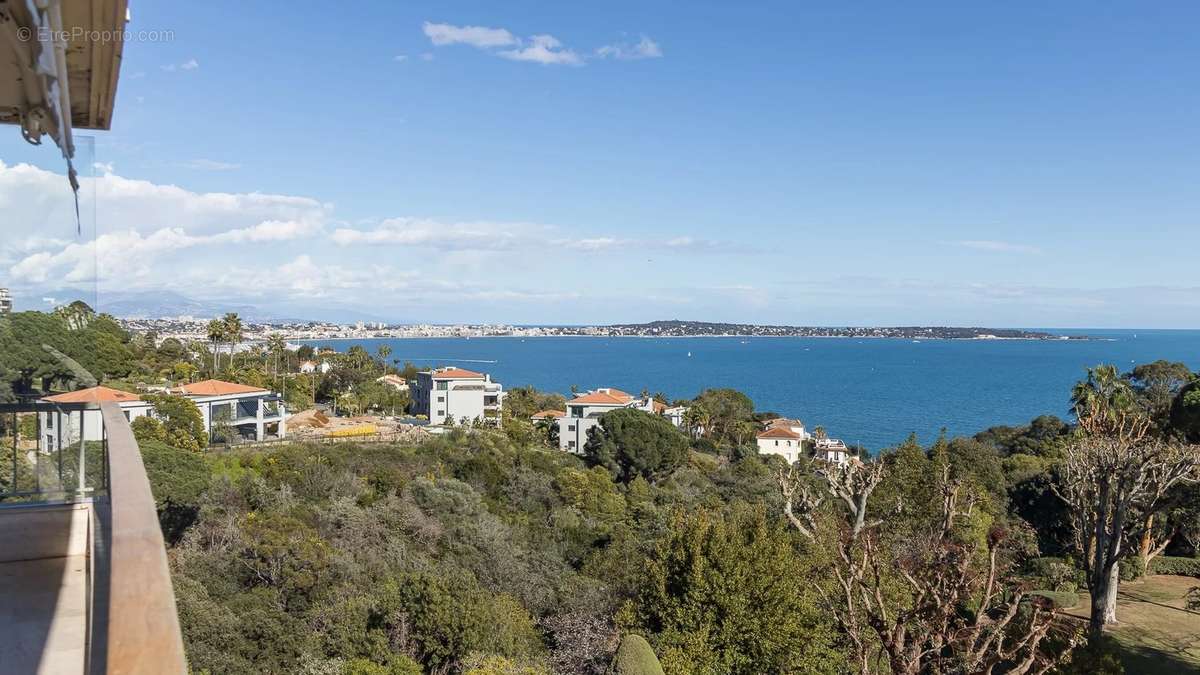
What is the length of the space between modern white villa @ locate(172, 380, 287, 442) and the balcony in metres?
29.5

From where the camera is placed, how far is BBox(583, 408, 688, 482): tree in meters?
35.9

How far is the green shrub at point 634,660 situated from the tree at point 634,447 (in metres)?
24.2

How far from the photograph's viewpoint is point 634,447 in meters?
35.9

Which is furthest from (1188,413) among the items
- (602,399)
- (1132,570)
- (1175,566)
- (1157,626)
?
(602,399)

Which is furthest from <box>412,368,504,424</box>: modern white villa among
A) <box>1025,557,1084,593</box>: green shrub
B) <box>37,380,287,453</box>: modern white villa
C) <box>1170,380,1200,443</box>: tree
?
<box>1170,380,1200,443</box>: tree

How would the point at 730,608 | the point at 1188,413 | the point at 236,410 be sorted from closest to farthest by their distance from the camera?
the point at 730,608
the point at 1188,413
the point at 236,410

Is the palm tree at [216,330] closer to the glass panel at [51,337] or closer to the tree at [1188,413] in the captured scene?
the glass panel at [51,337]

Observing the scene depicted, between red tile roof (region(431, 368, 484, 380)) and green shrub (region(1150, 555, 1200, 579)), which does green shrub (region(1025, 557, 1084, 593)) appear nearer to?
green shrub (region(1150, 555, 1200, 579))

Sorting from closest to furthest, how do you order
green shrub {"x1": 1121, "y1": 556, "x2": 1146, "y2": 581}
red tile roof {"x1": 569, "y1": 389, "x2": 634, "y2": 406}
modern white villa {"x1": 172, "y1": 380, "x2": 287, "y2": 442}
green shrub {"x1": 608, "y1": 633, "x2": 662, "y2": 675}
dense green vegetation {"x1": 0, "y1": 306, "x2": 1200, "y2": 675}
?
1. green shrub {"x1": 608, "y1": 633, "x2": 662, "y2": 675}
2. dense green vegetation {"x1": 0, "y1": 306, "x2": 1200, "y2": 675}
3. green shrub {"x1": 1121, "y1": 556, "x2": 1146, "y2": 581}
4. modern white villa {"x1": 172, "y1": 380, "x2": 287, "y2": 442}
5. red tile roof {"x1": 569, "y1": 389, "x2": 634, "y2": 406}

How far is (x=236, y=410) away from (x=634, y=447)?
58.7 feet

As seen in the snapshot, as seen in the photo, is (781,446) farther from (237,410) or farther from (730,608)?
(730,608)

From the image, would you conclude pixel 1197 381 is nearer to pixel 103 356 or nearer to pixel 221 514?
pixel 103 356

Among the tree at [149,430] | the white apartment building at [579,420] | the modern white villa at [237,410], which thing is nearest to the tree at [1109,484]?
the tree at [149,430]

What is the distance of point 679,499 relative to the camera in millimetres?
29922
